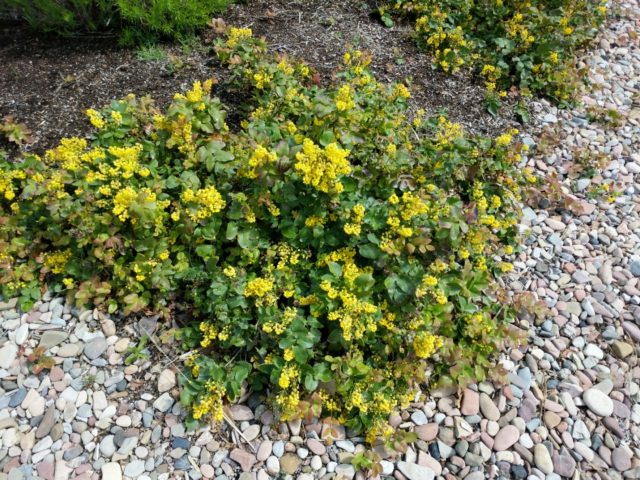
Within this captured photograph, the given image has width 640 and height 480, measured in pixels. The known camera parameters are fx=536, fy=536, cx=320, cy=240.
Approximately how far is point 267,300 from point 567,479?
1.53 metres

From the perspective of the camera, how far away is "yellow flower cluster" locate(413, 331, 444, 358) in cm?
236

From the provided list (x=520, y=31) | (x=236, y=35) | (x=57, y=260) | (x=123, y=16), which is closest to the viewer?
(x=57, y=260)

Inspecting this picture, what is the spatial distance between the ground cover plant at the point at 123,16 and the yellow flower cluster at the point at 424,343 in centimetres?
269

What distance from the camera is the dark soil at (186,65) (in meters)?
3.36

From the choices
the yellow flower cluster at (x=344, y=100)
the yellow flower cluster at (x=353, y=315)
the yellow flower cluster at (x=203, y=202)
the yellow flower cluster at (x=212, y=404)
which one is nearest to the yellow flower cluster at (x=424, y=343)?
the yellow flower cluster at (x=353, y=315)

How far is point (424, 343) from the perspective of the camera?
2.37m

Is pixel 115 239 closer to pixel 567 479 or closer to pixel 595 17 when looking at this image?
pixel 567 479

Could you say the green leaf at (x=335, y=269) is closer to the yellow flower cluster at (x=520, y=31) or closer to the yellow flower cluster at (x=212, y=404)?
the yellow flower cluster at (x=212, y=404)

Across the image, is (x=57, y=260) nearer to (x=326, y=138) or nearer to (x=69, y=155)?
(x=69, y=155)

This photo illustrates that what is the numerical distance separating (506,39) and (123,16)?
2.77 metres

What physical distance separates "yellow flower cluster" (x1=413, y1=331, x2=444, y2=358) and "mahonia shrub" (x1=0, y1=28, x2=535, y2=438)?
0.01 meters

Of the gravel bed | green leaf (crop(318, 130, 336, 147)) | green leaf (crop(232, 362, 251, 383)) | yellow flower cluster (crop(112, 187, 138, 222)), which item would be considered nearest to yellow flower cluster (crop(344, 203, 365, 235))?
green leaf (crop(318, 130, 336, 147))

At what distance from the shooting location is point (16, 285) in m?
2.71

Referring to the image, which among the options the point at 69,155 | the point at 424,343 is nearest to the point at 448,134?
the point at 424,343
